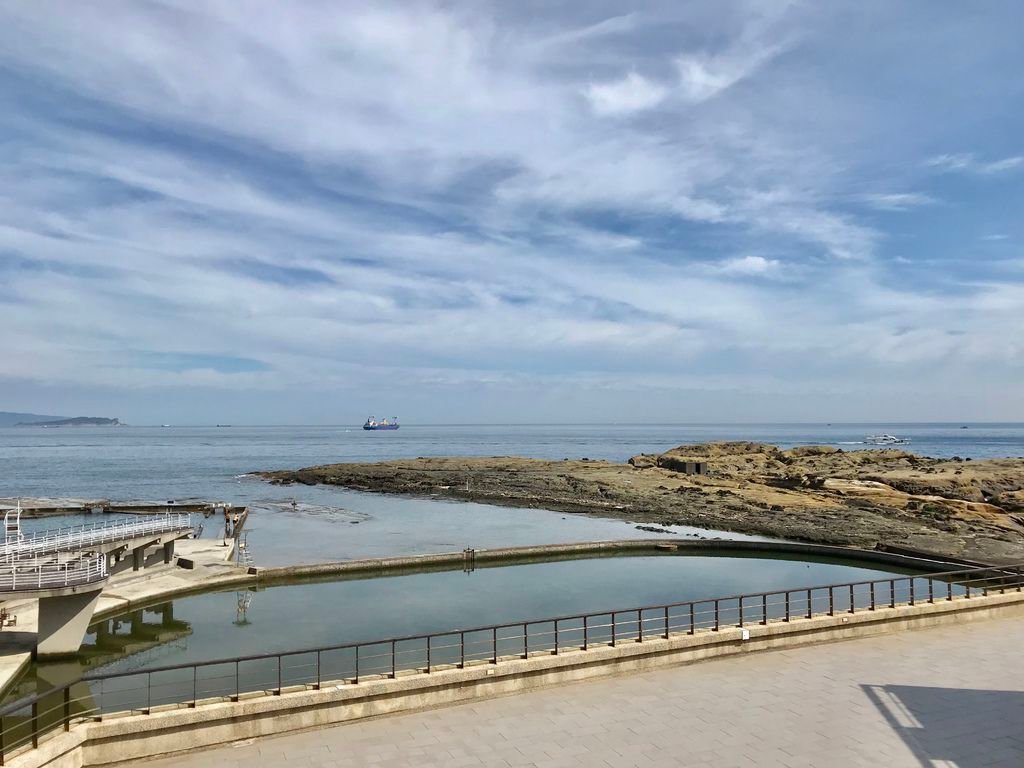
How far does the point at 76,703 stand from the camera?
67.8 ft

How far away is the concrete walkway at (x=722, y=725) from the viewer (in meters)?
11.6

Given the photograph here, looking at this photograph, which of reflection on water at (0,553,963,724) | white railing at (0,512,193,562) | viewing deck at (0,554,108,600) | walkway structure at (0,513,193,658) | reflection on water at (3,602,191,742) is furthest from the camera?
white railing at (0,512,193,562)

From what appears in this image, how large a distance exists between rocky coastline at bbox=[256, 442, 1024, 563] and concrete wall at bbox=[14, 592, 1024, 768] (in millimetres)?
29935

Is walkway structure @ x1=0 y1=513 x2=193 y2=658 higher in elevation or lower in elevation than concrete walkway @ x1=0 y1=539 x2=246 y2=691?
higher


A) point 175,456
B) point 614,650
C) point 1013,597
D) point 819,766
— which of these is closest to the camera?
point 819,766

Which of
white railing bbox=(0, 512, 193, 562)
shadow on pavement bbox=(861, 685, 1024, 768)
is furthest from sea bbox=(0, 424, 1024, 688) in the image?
shadow on pavement bbox=(861, 685, 1024, 768)

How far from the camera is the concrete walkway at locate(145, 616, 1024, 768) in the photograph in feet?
38.0

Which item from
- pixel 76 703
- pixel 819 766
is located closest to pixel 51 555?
pixel 76 703

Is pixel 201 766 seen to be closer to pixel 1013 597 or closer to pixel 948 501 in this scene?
pixel 1013 597

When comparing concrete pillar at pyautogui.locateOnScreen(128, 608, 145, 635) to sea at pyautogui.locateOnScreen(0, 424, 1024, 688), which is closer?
sea at pyautogui.locateOnScreen(0, 424, 1024, 688)

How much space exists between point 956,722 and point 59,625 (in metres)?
23.8

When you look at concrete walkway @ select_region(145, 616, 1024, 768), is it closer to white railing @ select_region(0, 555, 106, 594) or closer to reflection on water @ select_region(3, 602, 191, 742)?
reflection on water @ select_region(3, 602, 191, 742)

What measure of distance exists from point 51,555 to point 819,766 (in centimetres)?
2626

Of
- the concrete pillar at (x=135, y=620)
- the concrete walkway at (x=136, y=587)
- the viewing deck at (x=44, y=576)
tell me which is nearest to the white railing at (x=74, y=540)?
the viewing deck at (x=44, y=576)
